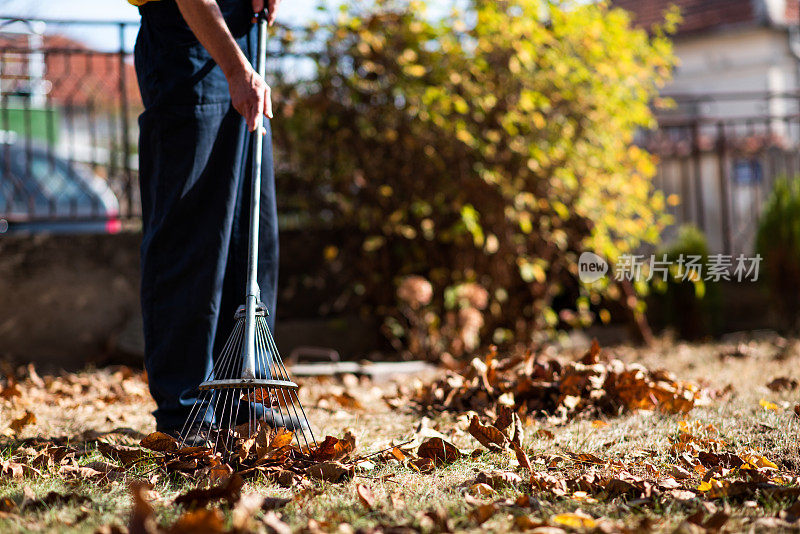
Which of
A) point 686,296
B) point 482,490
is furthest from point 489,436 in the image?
point 686,296

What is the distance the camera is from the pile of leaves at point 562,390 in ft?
8.83

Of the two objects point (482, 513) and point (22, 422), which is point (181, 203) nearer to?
point (22, 422)

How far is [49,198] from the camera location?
4.93 m

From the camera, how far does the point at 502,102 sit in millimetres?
4457

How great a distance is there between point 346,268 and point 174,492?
3200 millimetres

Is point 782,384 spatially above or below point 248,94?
below

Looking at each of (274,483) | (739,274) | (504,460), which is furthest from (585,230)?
(274,483)

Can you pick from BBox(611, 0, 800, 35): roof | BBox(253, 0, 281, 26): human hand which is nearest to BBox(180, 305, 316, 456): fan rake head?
BBox(253, 0, 281, 26): human hand

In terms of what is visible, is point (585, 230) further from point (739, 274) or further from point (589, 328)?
point (739, 274)

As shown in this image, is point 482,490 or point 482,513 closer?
point 482,513

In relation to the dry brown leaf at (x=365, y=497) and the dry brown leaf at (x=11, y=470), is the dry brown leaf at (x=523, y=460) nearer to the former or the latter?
the dry brown leaf at (x=365, y=497)

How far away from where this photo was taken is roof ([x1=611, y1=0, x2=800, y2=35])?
52.7 feet

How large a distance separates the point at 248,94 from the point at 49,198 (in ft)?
10.7

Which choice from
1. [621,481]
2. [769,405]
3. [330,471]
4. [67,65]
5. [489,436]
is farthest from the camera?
[67,65]
